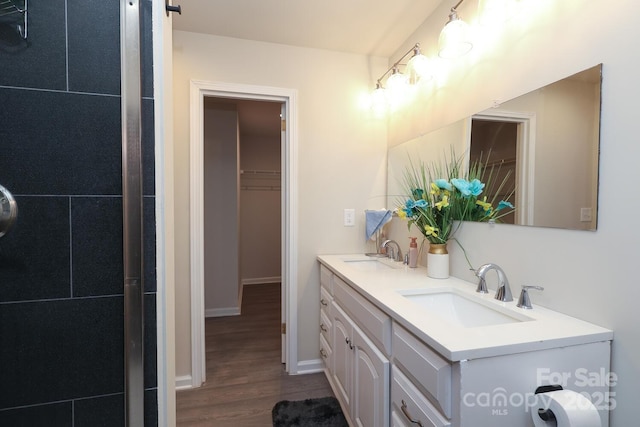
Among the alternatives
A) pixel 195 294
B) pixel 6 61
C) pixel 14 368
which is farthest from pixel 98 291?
pixel 195 294

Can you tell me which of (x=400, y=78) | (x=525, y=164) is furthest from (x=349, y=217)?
(x=525, y=164)

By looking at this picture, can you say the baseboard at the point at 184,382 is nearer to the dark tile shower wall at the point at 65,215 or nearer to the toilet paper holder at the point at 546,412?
the dark tile shower wall at the point at 65,215

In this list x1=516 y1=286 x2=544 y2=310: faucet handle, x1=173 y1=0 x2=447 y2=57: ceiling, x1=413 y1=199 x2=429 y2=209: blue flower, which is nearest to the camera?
x1=516 y1=286 x2=544 y2=310: faucet handle

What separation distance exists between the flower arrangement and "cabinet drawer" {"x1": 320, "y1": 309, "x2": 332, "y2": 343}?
87cm

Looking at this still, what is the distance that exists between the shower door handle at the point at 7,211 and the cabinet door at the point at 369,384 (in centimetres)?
125

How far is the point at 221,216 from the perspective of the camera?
316 centimetres

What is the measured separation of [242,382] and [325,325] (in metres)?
0.69

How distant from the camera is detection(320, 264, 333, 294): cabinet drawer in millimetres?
1856

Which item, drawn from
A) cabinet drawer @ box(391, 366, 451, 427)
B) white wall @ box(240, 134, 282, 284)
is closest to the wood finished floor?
cabinet drawer @ box(391, 366, 451, 427)

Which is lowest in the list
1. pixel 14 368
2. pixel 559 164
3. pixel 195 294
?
pixel 195 294

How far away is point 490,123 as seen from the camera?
1270mm

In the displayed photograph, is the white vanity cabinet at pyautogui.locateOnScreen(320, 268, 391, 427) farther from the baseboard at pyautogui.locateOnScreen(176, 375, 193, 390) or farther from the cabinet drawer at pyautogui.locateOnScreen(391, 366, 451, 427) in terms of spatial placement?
the baseboard at pyautogui.locateOnScreen(176, 375, 193, 390)

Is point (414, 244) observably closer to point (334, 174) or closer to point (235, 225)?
point (334, 174)

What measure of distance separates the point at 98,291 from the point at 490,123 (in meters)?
1.59
